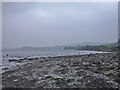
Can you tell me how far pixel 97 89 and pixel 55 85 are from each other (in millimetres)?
Result: 3278

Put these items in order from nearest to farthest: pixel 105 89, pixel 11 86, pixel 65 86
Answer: pixel 105 89 < pixel 65 86 < pixel 11 86

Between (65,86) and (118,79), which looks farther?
(118,79)

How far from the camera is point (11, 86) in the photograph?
377 inches

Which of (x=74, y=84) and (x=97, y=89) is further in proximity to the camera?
(x=74, y=84)

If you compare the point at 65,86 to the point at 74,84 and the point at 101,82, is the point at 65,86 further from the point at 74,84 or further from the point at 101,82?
the point at 101,82

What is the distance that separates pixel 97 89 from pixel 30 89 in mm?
5066

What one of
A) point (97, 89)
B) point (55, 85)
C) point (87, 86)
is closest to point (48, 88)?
point (55, 85)

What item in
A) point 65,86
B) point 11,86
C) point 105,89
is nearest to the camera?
point 105,89

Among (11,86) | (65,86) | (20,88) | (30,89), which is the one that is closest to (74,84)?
(65,86)

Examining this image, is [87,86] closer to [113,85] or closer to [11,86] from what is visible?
[113,85]

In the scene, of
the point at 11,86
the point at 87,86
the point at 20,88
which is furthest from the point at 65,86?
the point at 11,86

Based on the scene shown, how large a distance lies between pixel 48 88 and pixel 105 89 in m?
4.27

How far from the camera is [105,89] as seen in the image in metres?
8.32

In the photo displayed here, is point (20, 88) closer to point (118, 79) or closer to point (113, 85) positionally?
point (113, 85)
